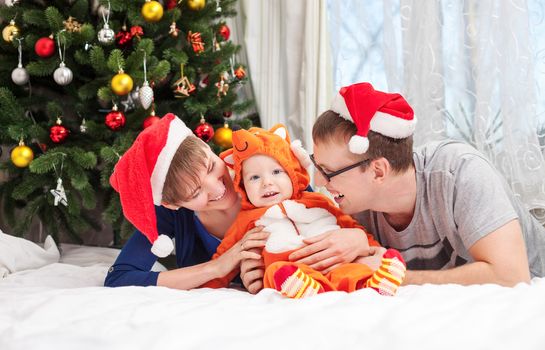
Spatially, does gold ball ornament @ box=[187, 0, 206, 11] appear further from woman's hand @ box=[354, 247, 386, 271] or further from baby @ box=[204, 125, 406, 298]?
woman's hand @ box=[354, 247, 386, 271]

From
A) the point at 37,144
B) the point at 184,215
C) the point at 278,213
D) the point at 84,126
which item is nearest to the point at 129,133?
the point at 84,126

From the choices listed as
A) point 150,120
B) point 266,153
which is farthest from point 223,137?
point 266,153

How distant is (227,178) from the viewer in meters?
1.90

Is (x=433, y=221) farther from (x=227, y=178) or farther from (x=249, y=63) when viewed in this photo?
(x=249, y=63)

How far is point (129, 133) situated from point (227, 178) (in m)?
0.80

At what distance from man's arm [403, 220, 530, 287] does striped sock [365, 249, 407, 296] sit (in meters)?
0.15

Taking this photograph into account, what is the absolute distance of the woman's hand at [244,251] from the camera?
1.69 m

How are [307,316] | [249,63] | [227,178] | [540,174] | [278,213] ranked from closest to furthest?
[307,316] → [278,213] → [227,178] → [540,174] → [249,63]

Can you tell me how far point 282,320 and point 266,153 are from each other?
0.64 m

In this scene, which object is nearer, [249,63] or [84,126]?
[84,126]

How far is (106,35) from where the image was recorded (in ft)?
8.23

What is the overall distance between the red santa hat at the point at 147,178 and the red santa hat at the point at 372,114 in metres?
0.52

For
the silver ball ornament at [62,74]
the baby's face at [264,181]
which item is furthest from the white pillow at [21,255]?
the baby's face at [264,181]

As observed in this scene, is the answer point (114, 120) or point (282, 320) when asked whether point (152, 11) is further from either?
point (282, 320)
